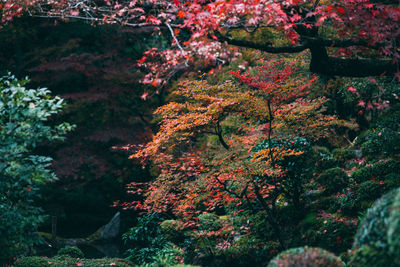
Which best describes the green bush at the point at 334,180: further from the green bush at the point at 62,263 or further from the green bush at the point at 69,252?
the green bush at the point at 69,252

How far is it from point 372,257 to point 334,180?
12.0ft

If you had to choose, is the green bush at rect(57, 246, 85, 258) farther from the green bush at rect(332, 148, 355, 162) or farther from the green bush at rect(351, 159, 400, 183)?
the green bush at rect(332, 148, 355, 162)

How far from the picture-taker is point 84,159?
973cm

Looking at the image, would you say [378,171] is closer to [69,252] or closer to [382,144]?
[382,144]

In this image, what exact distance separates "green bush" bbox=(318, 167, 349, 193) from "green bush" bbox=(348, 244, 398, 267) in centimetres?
342

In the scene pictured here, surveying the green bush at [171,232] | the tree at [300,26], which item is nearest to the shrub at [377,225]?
the tree at [300,26]

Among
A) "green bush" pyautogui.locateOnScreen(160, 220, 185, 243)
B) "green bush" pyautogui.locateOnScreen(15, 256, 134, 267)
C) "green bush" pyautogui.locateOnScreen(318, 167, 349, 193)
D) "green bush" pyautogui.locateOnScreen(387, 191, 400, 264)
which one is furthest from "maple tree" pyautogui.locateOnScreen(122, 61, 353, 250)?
"green bush" pyautogui.locateOnScreen(387, 191, 400, 264)

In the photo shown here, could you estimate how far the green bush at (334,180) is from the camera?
6.41 m

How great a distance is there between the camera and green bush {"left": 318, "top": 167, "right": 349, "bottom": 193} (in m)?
6.41

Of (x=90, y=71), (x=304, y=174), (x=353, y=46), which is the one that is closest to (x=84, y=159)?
(x=90, y=71)

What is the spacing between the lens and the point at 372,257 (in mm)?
2939

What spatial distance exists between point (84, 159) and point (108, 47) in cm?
431

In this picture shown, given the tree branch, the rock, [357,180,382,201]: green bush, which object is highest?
the tree branch

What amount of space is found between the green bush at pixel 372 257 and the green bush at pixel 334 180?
342cm
